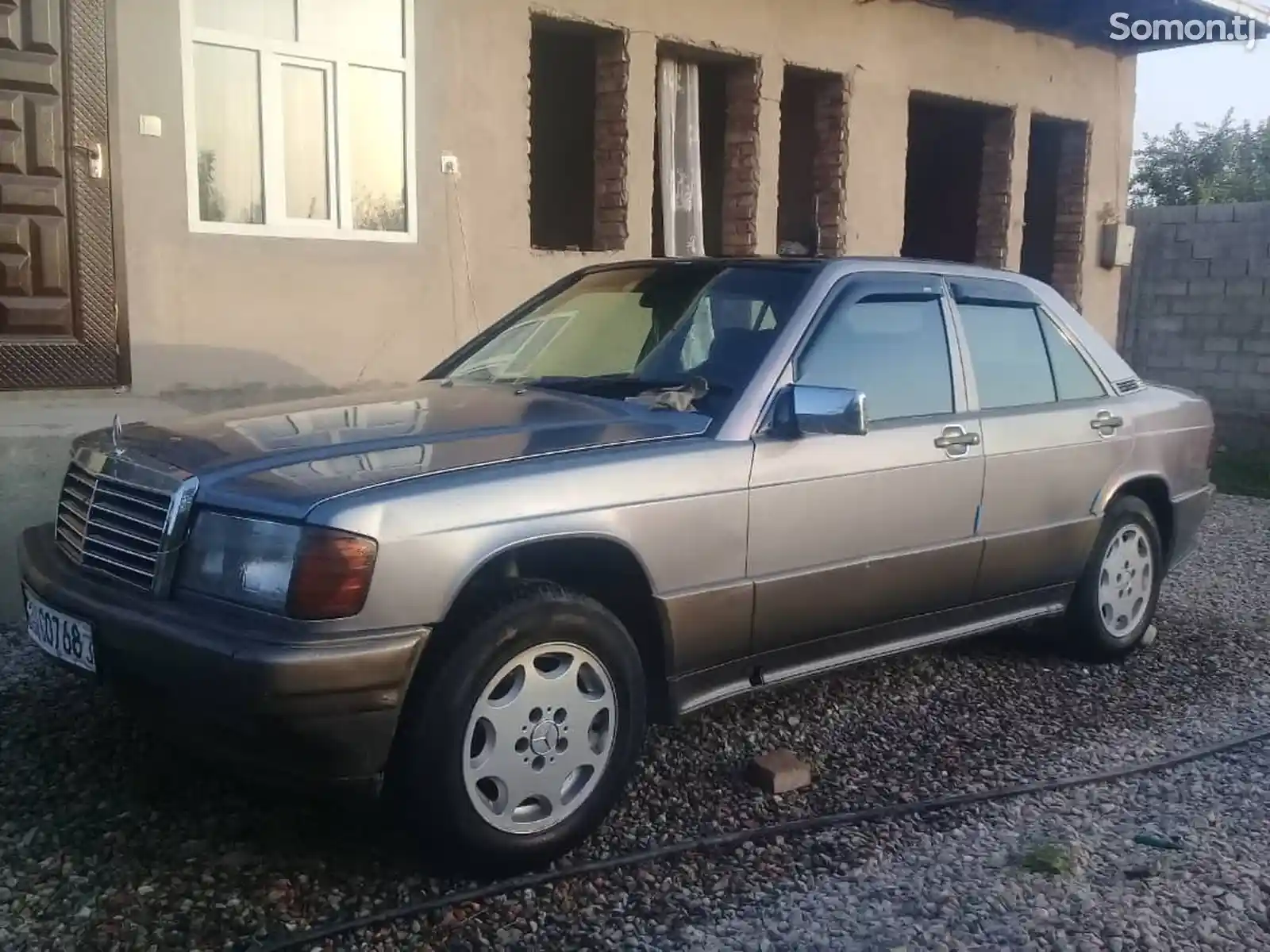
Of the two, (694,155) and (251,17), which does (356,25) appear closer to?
(251,17)

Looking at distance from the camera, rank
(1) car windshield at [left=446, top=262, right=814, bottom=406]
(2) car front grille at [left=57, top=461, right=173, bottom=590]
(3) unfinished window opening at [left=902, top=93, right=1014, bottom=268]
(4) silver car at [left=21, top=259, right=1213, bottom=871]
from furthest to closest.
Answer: (3) unfinished window opening at [left=902, top=93, right=1014, bottom=268] → (1) car windshield at [left=446, top=262, right=814, bottom=406] → (2) car front grille at [left=57, top=461, right=173, bottom=590] → (4) silver car at [left=21, top=259, right=1213, bottom=871]

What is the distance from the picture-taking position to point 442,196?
7.28 meters

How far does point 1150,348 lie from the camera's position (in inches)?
519

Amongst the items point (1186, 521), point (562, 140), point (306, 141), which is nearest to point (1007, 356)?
point (1186, 521)

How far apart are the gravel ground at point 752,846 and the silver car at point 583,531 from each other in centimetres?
29

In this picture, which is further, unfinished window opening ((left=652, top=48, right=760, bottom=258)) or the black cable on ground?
unfinished window opening ((left=652, top=48, right=760, bottom=258))

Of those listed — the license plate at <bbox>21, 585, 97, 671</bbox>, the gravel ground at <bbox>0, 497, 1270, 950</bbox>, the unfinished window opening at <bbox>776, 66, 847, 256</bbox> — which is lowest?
the gravel ground at <bbox>0, 497, 1270, 950</bbox>

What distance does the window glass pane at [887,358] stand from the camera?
12.9 feet

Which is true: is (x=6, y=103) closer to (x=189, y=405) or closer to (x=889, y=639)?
(x=189, y=405)

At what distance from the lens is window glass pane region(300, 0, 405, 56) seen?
664cm

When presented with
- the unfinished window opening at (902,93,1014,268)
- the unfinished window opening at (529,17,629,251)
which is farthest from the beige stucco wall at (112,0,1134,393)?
the unfinished window opening at (902,93,1014,268)

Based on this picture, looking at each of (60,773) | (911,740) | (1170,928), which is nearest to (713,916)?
(1170,928)

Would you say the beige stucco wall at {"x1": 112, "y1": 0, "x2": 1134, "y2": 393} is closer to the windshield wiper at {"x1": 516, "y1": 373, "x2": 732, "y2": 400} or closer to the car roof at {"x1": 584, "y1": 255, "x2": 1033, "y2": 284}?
the car roof at {"x1": 584, "y1": 255, "x2": 1033, "y2": 284}

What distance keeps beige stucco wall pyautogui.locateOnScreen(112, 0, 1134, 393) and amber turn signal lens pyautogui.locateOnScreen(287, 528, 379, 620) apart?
13.1ft
